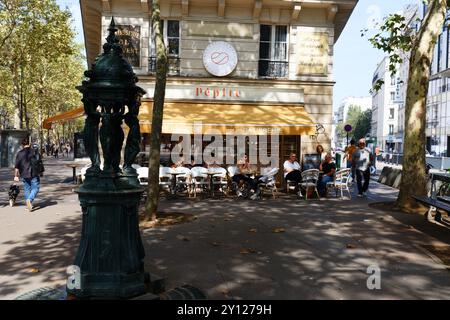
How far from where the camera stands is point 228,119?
13492 mm

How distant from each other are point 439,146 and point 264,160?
45738 mm

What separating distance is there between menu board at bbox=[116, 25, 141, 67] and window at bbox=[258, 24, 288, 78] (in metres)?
4.09

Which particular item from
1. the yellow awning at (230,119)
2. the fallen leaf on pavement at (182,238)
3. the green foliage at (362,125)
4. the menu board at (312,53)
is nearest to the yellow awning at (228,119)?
the yellow awning at (230,119)

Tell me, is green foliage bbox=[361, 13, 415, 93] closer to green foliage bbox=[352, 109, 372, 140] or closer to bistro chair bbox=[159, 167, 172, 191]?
bistro chair bbox=[159, 167, 172, 191]

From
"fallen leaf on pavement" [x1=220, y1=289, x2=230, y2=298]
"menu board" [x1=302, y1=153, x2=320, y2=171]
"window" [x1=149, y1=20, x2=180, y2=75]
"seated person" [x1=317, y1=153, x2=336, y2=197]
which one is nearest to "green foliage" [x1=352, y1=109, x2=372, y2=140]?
"menu board" [x1=302, y1=153, x2=320, y2=171]

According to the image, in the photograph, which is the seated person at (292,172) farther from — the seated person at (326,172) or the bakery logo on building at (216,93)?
the bakery logo on building at (216,93)

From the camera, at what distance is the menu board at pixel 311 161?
14433mm

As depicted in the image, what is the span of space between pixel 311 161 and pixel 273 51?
4.04m

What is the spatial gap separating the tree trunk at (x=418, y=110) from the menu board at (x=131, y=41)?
850 cm

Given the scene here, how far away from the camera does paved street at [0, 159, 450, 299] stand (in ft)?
16.4

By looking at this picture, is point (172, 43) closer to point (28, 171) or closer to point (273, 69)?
point (273, 69)

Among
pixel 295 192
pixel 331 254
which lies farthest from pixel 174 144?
pixel 331 254
